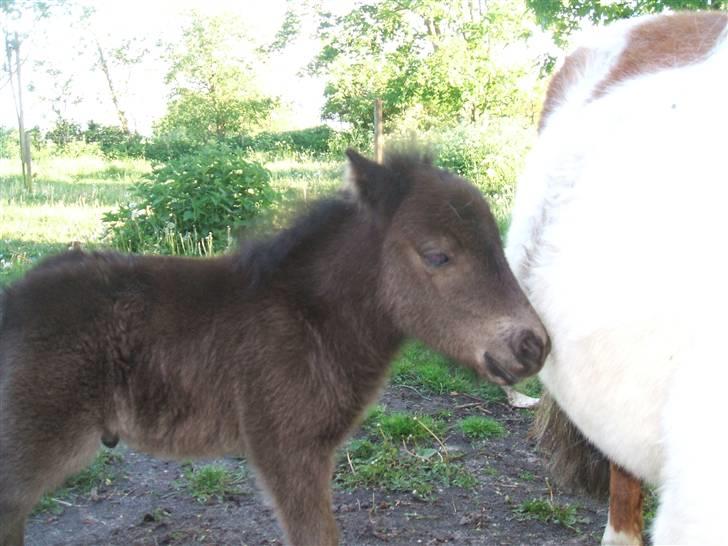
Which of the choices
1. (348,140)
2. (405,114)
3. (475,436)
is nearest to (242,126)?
(348,140)

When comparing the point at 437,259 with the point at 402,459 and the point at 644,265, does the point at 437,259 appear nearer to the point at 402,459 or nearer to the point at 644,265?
the point at 644,265

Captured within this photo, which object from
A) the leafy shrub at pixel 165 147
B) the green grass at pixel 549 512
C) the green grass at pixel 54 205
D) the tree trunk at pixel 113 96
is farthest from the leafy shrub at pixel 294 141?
the green grass at pixel 549 512

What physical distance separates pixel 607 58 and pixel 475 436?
8.18 ft

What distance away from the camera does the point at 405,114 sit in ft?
72.0

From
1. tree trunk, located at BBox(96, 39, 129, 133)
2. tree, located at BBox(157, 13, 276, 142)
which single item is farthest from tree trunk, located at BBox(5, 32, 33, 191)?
tree, located at BBox(157, 13, 276, 142)

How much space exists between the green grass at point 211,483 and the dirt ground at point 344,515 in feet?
0.11

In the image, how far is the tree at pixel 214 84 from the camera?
101 feet

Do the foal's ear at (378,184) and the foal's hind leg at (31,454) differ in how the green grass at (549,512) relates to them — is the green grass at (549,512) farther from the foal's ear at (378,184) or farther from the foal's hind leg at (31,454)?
the foal's hind leg at (31,454)

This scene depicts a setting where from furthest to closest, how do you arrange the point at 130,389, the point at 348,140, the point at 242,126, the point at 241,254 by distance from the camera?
the point at 242,126 → the point at 348,140 → the point at 241,254 → the point at 130,389

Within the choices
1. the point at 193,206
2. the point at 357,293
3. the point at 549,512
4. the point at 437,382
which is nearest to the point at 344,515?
the point at 549,512

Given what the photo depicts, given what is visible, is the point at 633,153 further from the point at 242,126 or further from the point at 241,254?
the point at 242,126

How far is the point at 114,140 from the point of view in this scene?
25125 mm

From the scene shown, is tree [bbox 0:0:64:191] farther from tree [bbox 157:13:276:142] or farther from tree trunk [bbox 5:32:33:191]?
tree [bbox 157:13:276:142]

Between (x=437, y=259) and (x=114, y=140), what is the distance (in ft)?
80.1
